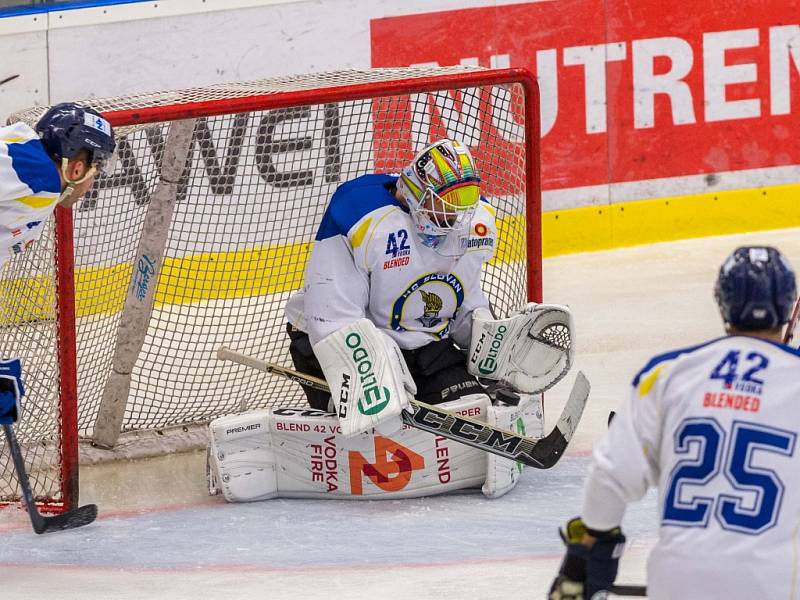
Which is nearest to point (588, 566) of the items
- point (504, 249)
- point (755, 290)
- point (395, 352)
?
point (755, 290)

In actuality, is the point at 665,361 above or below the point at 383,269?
below

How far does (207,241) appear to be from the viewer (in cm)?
522

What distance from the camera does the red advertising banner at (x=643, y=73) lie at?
6.69 m

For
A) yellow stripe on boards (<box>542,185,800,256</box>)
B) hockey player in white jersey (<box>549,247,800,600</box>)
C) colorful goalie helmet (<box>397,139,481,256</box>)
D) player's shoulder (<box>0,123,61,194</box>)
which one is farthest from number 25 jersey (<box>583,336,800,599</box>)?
yellow stripe on boards (<box>542,185,800,256</box>)

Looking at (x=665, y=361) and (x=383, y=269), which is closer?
(x=665, y=361)

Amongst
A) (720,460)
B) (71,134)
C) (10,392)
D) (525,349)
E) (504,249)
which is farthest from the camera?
(504,249)

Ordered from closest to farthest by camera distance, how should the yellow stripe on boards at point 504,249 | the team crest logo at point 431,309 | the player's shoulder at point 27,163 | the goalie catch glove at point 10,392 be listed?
the player's shoulder at point 27,163
the goalie catch glove at point 10,392
the team crest logo at point 431,309
the yellow stripe on boards at point 504,249

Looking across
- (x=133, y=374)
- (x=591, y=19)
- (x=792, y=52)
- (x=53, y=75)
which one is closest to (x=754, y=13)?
(x=792, y=52)

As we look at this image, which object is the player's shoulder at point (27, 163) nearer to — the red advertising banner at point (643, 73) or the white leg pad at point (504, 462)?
the white leg pad at point (504, 462)

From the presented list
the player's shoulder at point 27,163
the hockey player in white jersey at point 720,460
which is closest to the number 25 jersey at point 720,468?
the hockey player in white jersey at point 720,460

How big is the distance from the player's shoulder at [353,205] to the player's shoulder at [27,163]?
83 cm

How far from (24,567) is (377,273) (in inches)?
44.7

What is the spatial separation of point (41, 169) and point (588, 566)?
5.58ft

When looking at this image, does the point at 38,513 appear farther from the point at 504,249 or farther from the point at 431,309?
the point at 504,249
